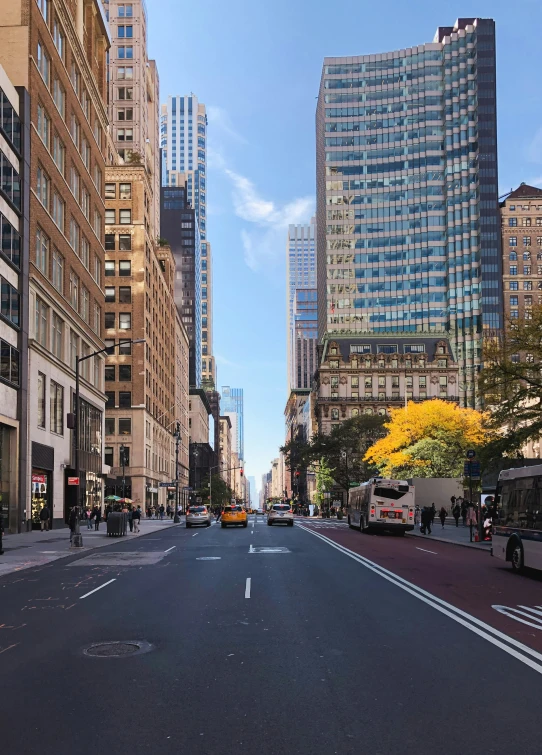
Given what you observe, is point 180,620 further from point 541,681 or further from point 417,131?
point 417,131

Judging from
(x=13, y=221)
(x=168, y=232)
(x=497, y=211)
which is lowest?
(x=13, y=221)

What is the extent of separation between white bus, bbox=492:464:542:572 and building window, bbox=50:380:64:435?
32.2 metres

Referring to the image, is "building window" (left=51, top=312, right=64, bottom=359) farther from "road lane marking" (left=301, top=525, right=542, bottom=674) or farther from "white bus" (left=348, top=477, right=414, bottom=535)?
"road lane marking" (left=301, top=525, right=542, bottom=674)

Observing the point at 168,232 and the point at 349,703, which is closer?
the point at 349,703

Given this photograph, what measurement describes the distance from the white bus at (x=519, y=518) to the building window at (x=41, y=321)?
98.8 ft

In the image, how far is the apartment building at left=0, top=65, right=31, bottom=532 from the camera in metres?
36.8

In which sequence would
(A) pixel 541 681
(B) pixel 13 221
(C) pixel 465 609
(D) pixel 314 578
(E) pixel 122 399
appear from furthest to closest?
(E) pixel 122 399, (B) pixel 13 221, (D) pixel 314 578, (C) pixel 465 609, (A) pixel 541 681

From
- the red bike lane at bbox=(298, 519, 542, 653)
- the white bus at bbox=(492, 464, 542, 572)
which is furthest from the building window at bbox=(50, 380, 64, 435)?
the white bus at bbox=(492, 464, 542, 572)

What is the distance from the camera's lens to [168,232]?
194750 millimetres

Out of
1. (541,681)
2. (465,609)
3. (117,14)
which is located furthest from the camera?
(117,14)

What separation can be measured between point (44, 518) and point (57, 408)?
822 cm

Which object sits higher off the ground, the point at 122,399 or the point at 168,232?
the point at 168,232

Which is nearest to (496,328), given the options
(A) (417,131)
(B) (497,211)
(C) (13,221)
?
(B) (497,211)

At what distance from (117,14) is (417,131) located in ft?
207
